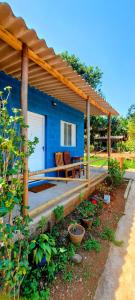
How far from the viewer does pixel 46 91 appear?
5602 millimetres

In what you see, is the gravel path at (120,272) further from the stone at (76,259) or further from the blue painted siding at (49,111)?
the blue painted siding at (49,111)

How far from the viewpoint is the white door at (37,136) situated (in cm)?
540

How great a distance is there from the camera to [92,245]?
359 centimetres

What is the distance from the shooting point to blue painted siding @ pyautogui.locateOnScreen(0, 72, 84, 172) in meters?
4.57

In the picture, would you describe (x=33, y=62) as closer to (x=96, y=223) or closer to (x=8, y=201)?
(x=8, y=201)

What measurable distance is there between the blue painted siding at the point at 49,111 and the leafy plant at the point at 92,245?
10.1 feet

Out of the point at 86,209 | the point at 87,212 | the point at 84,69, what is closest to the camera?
the point at 87,212

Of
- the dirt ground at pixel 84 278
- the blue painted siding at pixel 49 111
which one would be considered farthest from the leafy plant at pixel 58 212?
the blue painted siding at pixel 49 111

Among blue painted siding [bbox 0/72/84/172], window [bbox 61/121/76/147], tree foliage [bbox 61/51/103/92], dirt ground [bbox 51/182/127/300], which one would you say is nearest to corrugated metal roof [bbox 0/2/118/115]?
blue painted siding [bbox 0/72/84/172]

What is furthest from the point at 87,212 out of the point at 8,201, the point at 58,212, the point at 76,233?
the point at 8,201

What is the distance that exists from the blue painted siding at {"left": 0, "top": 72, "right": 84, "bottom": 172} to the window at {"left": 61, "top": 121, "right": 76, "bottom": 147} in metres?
0.19

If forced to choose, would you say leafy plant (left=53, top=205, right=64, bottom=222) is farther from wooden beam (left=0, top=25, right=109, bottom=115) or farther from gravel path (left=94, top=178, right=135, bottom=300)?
wooden beam (left=0, top=25, right=109, bottom=115)

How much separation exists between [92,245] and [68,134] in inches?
203

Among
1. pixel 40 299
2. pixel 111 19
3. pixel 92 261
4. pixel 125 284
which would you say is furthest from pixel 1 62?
pixel 111 19
